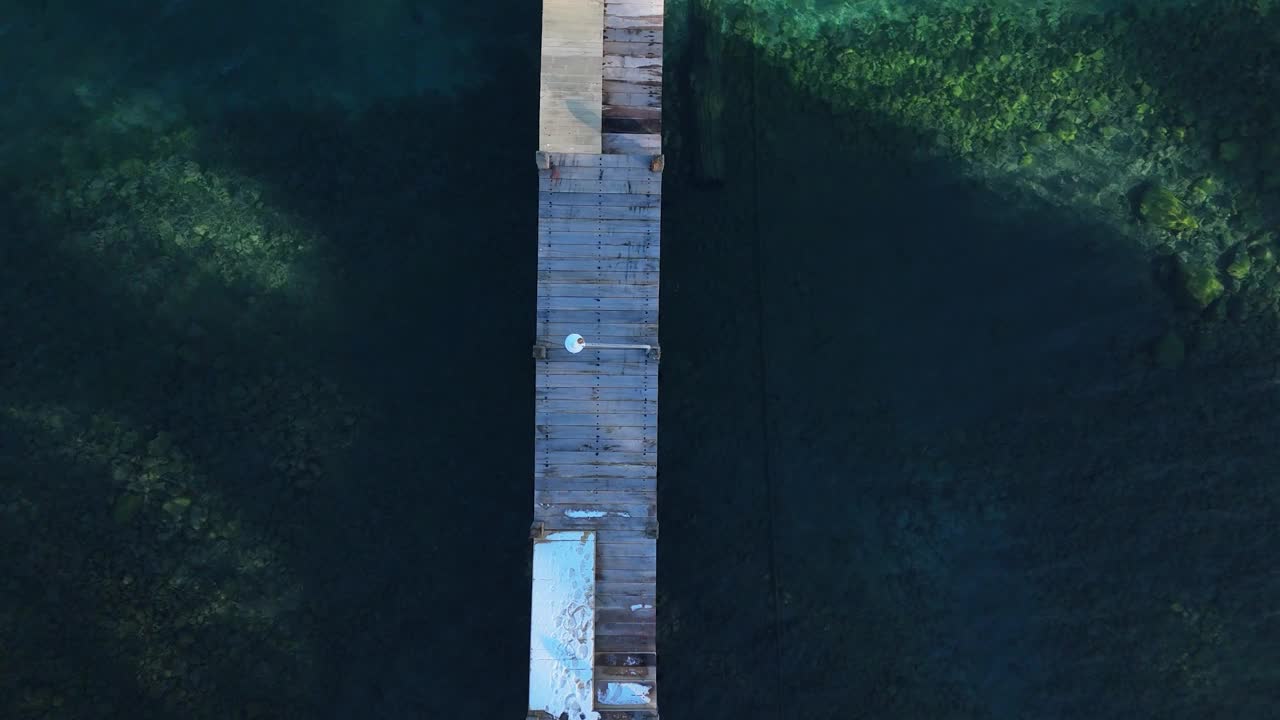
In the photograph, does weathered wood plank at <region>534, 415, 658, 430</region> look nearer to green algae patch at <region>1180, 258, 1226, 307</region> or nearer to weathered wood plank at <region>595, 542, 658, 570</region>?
weathered wood plank at <region>595, 542, 658, 570</region>

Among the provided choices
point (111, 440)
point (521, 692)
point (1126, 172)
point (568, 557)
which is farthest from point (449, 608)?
point (1126, 172)

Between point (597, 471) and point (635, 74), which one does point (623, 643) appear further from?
point (635, 74)

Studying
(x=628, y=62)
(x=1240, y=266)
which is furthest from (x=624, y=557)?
(x=1240, y=266)

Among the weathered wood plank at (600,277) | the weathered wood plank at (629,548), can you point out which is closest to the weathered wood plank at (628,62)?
the weathered wood plank at (600,277)

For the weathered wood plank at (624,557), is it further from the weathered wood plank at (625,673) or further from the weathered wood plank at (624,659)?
the weathered wood plank at (625,673)

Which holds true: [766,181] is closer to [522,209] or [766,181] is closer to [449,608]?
[522,209]
